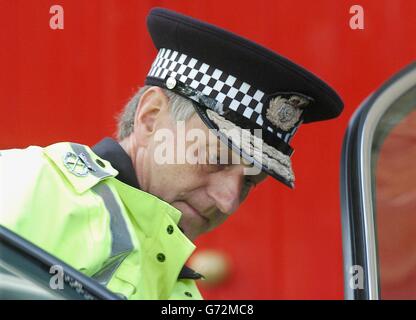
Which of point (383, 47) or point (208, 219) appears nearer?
point (208, 219)

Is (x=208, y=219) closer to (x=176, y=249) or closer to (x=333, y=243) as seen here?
(x=176, y=249)

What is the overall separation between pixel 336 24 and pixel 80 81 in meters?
0.67

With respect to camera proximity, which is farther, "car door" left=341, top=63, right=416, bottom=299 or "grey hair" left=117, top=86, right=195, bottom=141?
"grey hair" left=117, top=86, right=195, bottom=141

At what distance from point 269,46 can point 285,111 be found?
386 mm

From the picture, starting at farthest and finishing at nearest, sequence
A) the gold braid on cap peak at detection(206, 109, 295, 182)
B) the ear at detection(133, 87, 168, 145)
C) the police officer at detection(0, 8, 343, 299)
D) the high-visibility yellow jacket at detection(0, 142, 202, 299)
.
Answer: the ear at detection(133, 87, 168, 145)
the gold braid on cap peak at detection(206, 109, 295, 182)
the police officer at detection(0, 8, 343, 299)
the high-visibility yellow jacket at detection(0, 142, 202, 299)

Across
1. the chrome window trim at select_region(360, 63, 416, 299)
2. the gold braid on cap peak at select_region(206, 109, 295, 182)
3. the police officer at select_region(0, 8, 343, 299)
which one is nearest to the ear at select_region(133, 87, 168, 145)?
the police officer at select_region(0, 8, 343, 299)

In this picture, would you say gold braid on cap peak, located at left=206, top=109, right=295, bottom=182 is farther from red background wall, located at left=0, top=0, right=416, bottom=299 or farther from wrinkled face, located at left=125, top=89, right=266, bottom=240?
red background wall, located at left=0, top=0, right=416, bottom=299

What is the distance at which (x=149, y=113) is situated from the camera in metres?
1.88

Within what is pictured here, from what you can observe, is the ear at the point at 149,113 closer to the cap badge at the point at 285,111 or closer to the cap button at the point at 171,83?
the cap button at the point at 171,83

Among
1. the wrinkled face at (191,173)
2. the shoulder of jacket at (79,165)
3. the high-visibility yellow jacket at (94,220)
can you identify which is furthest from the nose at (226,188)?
the shoulder of jacket at (79,165)

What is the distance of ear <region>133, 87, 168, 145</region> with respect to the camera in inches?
72.8

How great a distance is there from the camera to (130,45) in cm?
222

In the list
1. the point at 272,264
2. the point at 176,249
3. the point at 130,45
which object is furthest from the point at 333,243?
the point at 130,45
